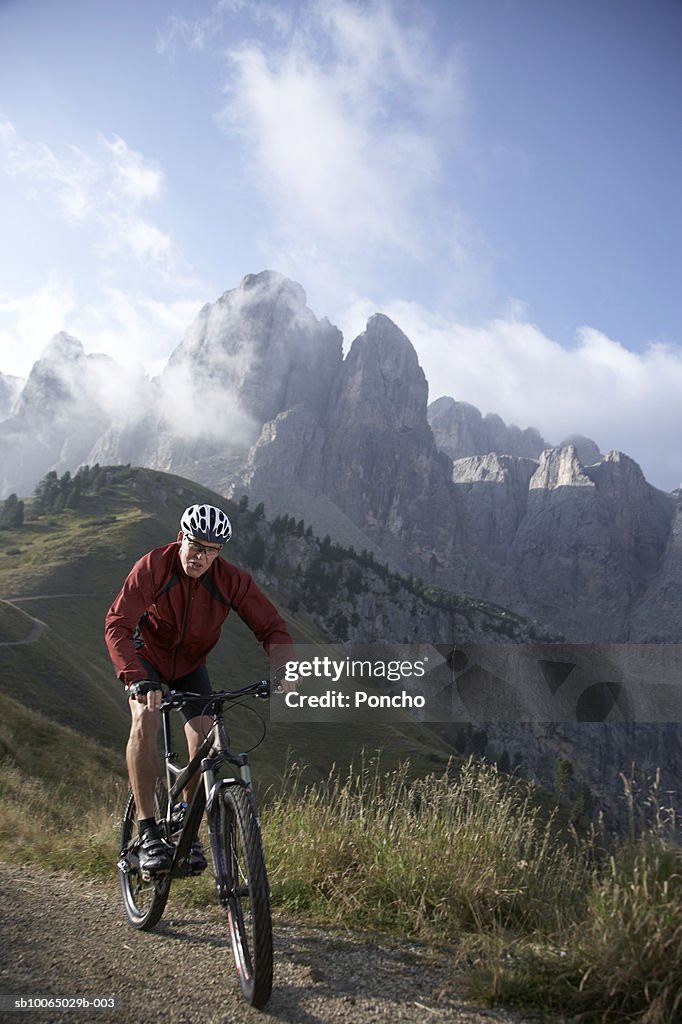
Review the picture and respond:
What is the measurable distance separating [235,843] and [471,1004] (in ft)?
5.54

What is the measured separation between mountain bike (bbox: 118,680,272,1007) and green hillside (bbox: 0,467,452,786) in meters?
24.6

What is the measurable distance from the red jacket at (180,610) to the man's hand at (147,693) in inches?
24.5

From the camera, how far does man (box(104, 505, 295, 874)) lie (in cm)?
558

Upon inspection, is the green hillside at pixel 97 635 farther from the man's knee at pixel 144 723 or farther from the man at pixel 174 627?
the man's knee at pixel 144 723

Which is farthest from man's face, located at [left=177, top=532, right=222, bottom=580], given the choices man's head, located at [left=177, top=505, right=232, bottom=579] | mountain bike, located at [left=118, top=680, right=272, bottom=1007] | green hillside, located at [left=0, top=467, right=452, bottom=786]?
green hillside, located at [left=0, top=467, right=452, bottom=786]

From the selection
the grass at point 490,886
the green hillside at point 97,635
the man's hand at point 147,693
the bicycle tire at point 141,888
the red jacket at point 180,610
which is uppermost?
the red jacket at point 180,610

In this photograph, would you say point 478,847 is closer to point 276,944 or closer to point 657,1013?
point 276,944

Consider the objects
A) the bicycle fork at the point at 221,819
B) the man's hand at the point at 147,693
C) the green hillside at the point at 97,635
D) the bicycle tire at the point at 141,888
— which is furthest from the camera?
the green hillside at the point at 97,635

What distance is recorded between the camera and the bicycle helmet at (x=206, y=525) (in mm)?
5781

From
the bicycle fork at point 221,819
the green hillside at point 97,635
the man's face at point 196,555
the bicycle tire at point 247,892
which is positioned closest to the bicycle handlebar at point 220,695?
the bicycle fork at point 221,819

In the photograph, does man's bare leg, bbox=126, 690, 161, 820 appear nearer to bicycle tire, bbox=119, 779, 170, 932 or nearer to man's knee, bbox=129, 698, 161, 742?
man's knee, bbox=129, 698, 161, 742

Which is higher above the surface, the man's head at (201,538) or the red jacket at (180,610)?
the man's head at (201,538)

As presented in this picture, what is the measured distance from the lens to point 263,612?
614 cm

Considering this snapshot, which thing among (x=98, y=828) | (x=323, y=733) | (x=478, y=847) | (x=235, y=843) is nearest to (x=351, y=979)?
(x=235, y=843)
